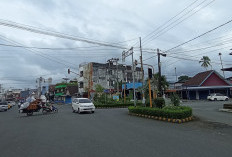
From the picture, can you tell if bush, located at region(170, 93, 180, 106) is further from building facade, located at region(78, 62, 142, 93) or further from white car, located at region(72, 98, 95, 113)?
building facade, located at region(78, 62, 142, 93)

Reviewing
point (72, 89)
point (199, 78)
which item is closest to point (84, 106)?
point (199, 78)

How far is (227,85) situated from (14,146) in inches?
1890

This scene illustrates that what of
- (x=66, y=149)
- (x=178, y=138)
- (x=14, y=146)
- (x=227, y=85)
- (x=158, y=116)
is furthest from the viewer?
(x=227, y=85)

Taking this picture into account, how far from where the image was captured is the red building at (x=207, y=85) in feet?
147

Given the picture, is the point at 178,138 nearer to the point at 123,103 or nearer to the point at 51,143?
the point at 51,143

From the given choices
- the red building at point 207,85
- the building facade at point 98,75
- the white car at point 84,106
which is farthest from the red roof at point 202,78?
the white car at point 84,106

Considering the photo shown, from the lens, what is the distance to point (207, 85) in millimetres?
45531

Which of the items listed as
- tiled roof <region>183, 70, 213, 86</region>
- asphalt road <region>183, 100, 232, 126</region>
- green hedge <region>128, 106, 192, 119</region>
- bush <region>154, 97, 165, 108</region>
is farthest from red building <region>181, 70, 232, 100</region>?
green hedge <region>128, 106, 192, 119</region>

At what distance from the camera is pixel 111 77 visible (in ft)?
190

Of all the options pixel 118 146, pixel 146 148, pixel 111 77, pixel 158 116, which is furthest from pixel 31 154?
pixel 111 77

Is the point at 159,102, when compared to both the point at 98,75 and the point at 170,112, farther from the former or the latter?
the point at 98,75

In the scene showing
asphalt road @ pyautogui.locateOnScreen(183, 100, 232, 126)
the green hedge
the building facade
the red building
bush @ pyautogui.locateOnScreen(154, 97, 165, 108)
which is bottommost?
asphalt road @ pyautogui.locateOnScreen(183, 100, 232, 126)

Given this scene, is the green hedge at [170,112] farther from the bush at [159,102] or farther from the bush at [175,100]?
the bush at [175,100]

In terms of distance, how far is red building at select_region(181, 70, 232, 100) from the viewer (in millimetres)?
44875
